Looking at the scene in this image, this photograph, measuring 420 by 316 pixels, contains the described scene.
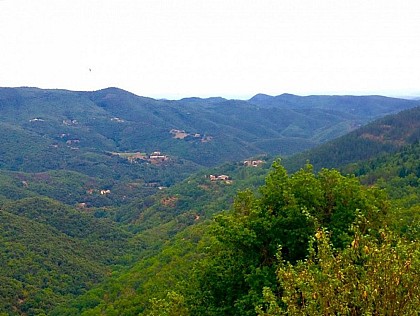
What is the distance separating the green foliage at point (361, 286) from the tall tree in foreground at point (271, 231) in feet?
24.0

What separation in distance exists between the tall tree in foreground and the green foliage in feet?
24.0

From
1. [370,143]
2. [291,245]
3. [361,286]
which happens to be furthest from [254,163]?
[361,286]

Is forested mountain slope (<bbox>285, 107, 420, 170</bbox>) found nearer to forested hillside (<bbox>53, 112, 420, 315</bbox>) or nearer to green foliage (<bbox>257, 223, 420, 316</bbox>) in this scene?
forested hillside (<bbox>53, 112, 420, 315</bbox>)

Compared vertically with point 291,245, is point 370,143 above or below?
below

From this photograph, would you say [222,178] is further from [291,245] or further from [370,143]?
[291,245]

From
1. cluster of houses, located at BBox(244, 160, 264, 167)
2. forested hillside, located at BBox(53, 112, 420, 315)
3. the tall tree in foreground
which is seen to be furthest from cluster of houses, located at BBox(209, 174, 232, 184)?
the tall tree in foreground

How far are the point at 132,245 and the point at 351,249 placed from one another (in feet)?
254

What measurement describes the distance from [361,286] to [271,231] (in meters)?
10.3

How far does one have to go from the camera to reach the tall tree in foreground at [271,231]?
1827 cm

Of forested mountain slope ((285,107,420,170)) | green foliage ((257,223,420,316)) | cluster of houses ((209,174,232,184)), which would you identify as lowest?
cluster of houses ((209,174,232,184))

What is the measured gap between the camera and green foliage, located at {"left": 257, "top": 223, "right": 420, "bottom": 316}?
8535mm

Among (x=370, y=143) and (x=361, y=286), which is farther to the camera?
(x=370, y=143)

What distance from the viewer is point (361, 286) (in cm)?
869

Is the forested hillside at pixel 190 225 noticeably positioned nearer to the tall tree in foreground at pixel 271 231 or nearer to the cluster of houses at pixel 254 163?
the tall tree in foreground at pixel 271 231
